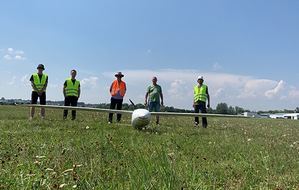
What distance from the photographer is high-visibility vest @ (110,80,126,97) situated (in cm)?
1201

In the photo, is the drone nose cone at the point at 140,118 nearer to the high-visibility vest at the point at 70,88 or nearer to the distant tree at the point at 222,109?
the high-visibility vest at the point at 70,88

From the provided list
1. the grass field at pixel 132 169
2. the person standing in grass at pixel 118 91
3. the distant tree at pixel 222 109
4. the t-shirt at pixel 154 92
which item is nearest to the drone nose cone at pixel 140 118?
the grass field at pixel 132 169

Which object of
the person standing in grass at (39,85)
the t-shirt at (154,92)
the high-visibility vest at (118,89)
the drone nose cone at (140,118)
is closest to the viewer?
the drone nose cone at (140,118)

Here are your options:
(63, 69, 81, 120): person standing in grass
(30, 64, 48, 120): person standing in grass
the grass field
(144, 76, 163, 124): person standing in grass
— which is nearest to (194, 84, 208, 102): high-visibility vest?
(144, 76, 163, 124): person standing in grass

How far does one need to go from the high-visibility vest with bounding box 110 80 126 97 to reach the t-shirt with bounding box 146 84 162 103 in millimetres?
1441

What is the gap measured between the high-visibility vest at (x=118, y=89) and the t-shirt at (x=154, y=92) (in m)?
1.44

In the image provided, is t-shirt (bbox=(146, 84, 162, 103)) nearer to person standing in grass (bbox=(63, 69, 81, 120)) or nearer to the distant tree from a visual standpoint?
person standing in grass (bbox=(63, 69, 81, 120))

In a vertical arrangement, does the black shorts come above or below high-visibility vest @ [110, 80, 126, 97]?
below

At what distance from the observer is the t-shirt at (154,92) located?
1270cm

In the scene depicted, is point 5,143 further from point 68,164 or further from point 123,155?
point 123,155

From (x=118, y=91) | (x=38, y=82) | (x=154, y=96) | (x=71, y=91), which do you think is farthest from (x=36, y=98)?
(x=154, y=96)

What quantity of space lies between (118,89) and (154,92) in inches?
72.4

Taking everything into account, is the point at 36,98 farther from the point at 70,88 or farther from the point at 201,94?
the point at 201,94

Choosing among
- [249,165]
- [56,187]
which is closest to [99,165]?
[56,187]
